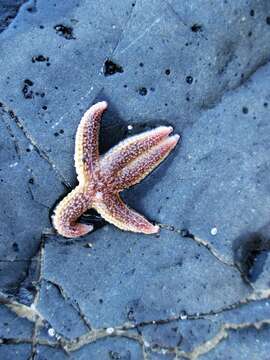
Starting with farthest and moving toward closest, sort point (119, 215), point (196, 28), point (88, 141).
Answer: point (196, 28)
point (119, 215)
point (88, 141)

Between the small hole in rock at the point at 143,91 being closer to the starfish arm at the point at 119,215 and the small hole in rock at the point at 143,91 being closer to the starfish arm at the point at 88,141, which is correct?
the starfish arm at the point at 88,141

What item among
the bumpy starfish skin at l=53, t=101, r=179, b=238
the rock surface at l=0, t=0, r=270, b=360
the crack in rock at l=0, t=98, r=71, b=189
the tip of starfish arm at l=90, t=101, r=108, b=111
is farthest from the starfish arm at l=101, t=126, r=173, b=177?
the crack in rock at l=0, t=98, r=71, b=189

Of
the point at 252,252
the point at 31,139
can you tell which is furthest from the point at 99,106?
the point at 252,252

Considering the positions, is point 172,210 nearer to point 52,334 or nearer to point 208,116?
point 208,116

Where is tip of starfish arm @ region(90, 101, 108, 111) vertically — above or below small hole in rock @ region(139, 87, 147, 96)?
above

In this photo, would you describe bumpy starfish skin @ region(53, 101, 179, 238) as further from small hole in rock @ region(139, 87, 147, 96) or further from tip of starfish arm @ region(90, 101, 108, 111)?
small hole in rock @ region(139, 87, 147, 96)

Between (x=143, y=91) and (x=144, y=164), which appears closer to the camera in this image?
(x=144, y=164)

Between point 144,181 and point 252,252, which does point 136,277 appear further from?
point 252,252
